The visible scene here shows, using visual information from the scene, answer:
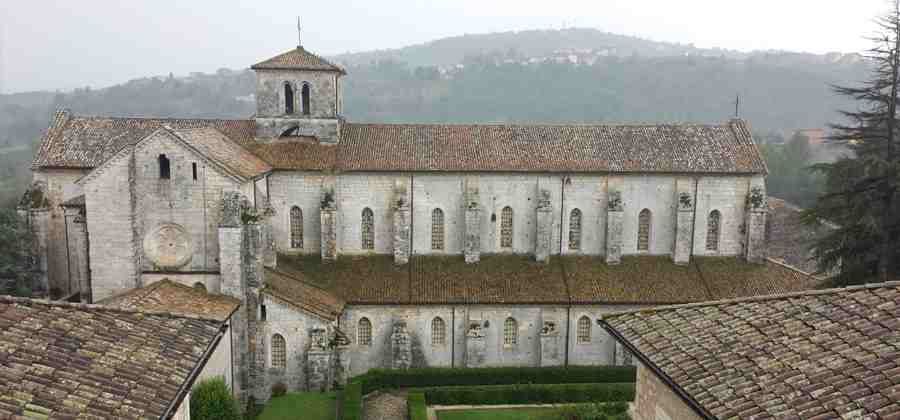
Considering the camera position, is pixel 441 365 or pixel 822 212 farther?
pixel 441 365

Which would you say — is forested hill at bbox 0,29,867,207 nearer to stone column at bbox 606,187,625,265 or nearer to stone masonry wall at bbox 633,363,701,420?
stone column at bbox 606,187,625,265

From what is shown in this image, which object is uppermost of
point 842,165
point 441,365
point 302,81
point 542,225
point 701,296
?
point 302,81

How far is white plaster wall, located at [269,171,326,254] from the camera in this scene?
1415 inches

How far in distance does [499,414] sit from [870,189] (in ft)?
56.4

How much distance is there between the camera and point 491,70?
142500mm

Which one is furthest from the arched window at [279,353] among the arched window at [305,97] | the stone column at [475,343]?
the arched window at [305,97]

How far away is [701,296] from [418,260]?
47.7 feet

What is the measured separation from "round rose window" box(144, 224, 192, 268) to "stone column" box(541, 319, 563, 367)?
17095 millimetres

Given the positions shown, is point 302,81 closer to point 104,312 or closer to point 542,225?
point 542,225

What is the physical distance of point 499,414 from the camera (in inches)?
1188

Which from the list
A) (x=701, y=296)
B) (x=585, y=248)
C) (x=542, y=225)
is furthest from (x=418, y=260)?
(x=701, y=296)

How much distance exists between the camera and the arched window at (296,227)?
119 ft

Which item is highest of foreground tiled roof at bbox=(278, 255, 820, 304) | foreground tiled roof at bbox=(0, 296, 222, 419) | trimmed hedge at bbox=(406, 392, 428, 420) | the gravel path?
foreground tiled roof at bbox=(0, 296, 222, 419)

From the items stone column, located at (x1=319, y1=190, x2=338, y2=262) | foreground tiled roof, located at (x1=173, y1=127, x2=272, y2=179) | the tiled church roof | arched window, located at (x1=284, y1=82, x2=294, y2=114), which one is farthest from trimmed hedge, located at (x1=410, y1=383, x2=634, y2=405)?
arched window, located at (x1=284, y1=82, x2=294, y2=114)
